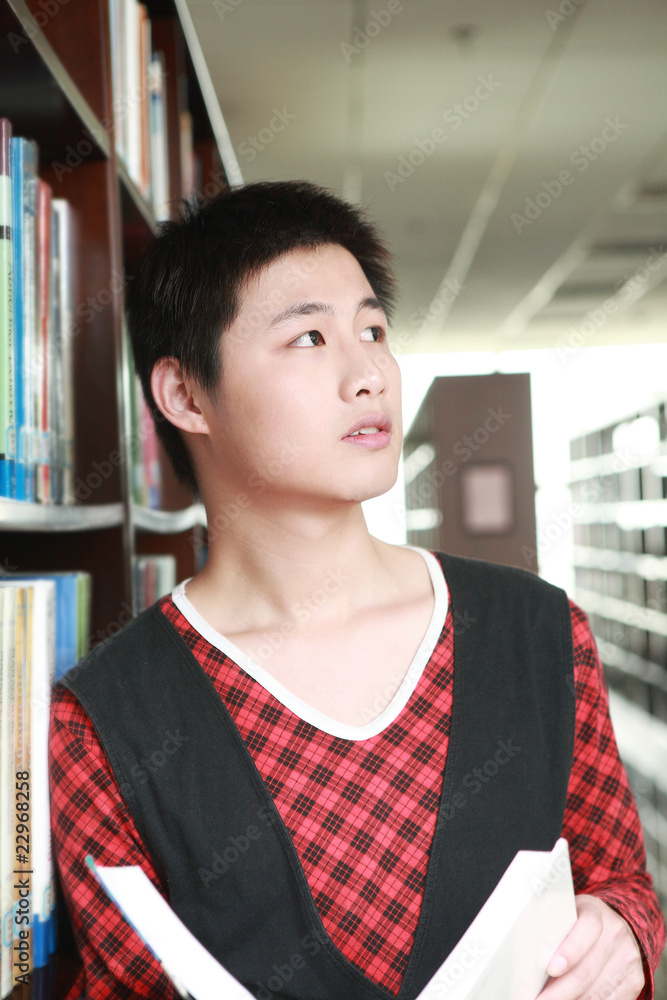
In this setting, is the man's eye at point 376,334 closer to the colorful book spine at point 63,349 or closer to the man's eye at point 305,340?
the man's eye at point 305,340

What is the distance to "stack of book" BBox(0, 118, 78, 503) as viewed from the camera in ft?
3.01

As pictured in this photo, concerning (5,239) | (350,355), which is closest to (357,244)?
(350,355)

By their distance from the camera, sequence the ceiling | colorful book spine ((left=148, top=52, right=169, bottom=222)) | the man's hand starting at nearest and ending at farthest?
the man's hand → colorful book spine ((left=148, top=52, right=169, bottom=222)) → the ceiling

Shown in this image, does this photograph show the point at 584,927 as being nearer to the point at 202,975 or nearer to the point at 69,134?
the point at 202,975

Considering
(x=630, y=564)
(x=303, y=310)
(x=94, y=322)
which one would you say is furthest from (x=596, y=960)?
(x=630, y=564)

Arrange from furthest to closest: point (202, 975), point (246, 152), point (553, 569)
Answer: point (553, 569) < point (246, 152) < point (202, 975)

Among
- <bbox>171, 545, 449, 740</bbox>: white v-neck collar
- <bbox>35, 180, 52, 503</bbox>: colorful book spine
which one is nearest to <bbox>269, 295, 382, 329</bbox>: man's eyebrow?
<bbox>35, 180, 52, 503</bbox>: colorful book spine

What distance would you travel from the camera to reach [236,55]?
3.25 m

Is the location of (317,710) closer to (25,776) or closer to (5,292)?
(25,776)

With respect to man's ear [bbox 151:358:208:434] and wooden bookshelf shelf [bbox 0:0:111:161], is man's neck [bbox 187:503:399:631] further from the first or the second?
wooden bookshelf shelf [bbox 0:0:111:161]

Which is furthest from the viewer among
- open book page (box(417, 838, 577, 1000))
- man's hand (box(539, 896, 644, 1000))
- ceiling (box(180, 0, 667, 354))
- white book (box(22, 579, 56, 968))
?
ceiling (box(180, 0, 667, 354))

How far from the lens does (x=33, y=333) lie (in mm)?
1042

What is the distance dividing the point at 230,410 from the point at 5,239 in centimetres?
36

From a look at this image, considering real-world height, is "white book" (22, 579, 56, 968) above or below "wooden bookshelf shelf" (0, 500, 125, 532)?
below
